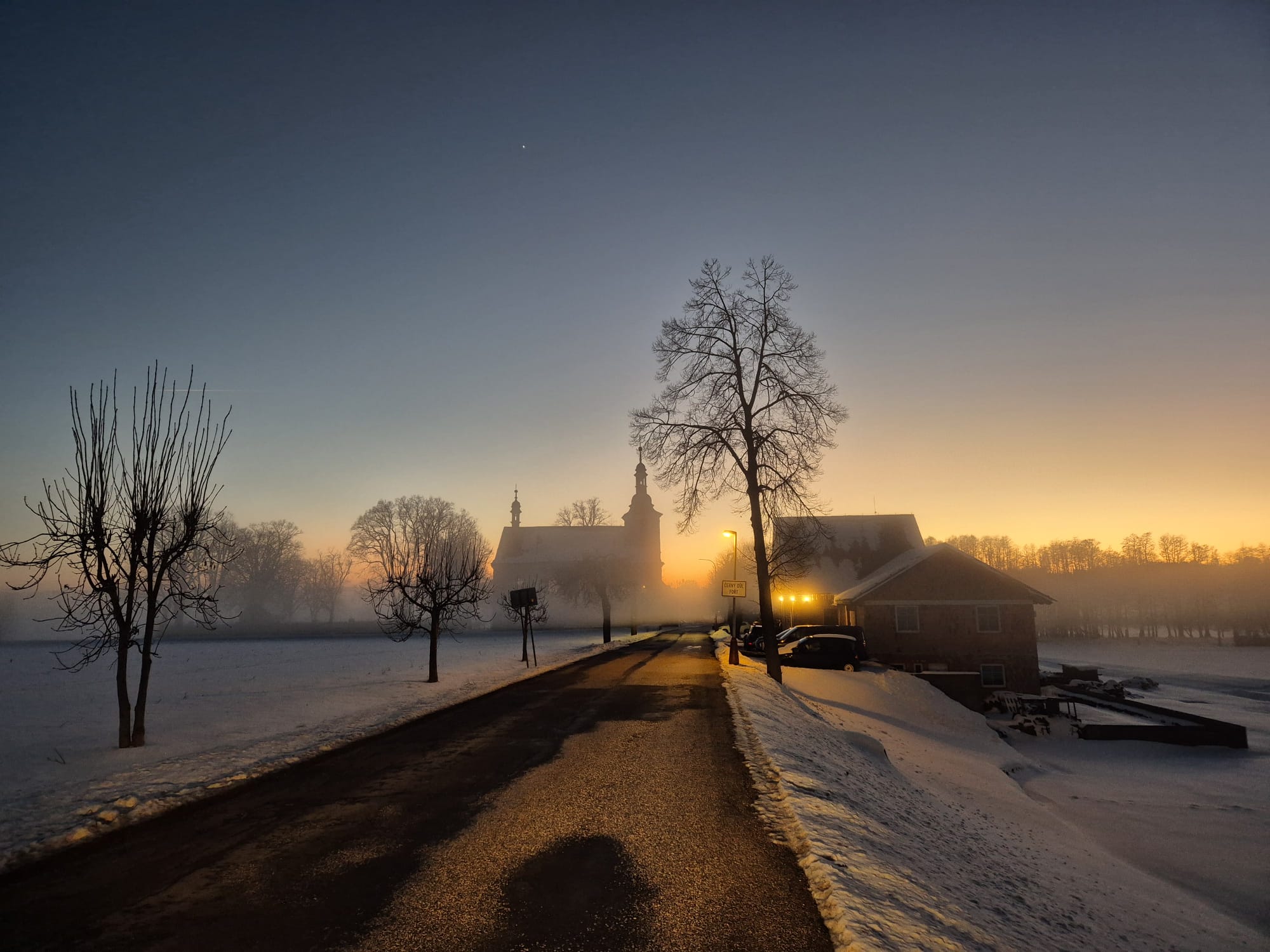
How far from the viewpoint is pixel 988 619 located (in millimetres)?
32250

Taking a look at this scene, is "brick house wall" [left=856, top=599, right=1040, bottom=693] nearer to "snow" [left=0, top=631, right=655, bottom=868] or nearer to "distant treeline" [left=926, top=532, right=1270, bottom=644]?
"snow" [left=0, top=631, right=655, bottom=868]

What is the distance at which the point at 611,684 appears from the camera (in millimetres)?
18359

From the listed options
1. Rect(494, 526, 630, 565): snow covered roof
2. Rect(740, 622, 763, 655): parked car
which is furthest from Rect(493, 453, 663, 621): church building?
Rect(740, 622, 763, 655): parked car

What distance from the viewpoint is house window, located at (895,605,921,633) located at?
33.1 meters

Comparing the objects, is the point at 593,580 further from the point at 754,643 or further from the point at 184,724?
the point at 184,724

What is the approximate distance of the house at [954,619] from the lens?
3175 centimetres

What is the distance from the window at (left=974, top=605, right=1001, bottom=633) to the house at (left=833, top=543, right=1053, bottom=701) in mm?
32

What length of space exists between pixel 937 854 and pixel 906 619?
94.0ft

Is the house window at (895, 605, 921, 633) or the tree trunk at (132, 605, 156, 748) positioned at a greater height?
the tree trunk at (132, 605, 156, 748)

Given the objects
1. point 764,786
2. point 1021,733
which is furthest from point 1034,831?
point 1021,733

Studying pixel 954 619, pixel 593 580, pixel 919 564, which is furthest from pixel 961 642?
pixel 593 580

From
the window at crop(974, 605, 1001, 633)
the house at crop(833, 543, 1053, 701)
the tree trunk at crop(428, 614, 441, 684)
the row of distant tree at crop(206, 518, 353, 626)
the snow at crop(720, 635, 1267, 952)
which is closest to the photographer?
the snow at crop(720, 635, 1267, 952)

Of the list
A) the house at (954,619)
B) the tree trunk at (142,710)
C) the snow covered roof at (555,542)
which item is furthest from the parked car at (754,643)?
the snow covered roof at (555,542)

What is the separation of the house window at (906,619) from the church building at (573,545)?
213 ft
